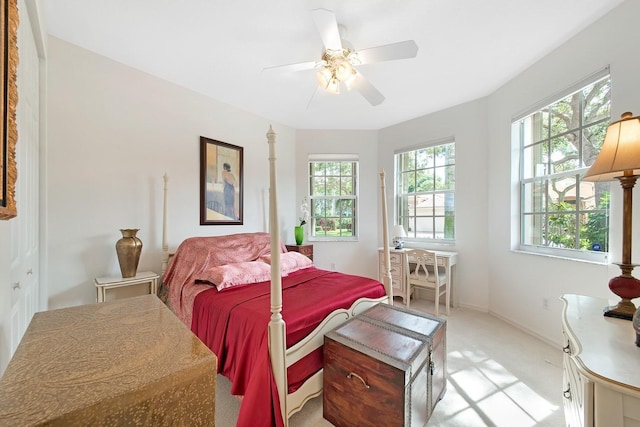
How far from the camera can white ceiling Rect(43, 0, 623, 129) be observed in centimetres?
181

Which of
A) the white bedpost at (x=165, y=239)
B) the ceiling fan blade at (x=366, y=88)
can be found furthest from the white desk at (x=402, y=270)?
the white bedpost at (x=165, y=239)

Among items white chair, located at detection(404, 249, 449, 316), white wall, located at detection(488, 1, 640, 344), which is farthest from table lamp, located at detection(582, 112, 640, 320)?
white chair, located at detection(404, 249, 449, 316)

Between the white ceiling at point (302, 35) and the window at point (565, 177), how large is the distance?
602 mm

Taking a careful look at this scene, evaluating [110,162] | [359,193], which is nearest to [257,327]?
[110,162]

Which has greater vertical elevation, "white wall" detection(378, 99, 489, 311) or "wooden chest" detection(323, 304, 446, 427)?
"white wall" detection(378, 99, 489, 311)

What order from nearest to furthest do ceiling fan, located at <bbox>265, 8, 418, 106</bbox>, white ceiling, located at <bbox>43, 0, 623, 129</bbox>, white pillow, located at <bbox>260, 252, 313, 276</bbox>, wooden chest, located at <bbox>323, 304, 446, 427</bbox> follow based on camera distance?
1. wooden chest, located at <bbox>323, 304, 446, 427</bbox>
2. ceiling fan, located at <bbox>265, 8, 418, 106</bbox>
3. white ceiling, located at <bbox>43, 0, 623, 129</bbox>
4. white pillow, located at <bbox>260, 252, 313, 276</bbox>

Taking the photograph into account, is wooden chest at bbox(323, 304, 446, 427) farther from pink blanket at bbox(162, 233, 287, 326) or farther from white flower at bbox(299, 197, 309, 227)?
white flower at bbox(299, 197, 309, 227)

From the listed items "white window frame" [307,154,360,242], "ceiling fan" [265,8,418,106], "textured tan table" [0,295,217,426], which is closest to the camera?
"textured tan table" [0,295,217,426]

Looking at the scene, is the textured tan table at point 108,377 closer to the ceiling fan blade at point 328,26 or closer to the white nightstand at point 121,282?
the white nightstand at point 121,282

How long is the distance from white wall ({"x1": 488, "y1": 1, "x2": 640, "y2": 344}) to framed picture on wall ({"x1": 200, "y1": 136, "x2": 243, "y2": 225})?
11.1 ft

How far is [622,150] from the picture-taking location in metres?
1.08

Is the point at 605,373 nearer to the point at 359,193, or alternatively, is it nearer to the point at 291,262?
the point at 291,262

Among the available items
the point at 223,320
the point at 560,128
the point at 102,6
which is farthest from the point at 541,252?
the point at 102,6

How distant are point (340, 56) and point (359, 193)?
269 centimetres
